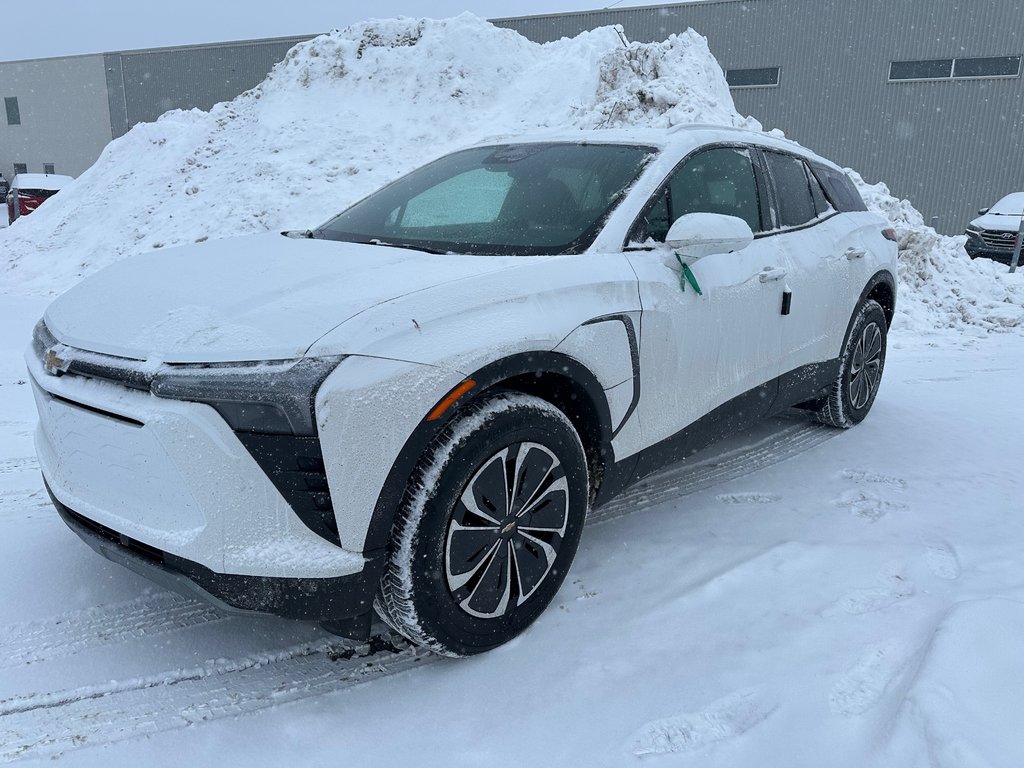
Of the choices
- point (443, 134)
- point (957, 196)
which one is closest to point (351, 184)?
point (443, 134)

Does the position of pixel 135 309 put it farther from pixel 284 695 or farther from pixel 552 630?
pixel 552 630

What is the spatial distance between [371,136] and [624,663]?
32.3 ft

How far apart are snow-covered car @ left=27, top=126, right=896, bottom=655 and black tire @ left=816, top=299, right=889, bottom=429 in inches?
49.5

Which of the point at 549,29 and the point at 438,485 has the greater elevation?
the point at 549,29

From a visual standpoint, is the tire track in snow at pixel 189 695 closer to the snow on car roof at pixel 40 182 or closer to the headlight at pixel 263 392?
the headlight at pixel 263 392

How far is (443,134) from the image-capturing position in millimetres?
10961

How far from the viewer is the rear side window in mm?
4406

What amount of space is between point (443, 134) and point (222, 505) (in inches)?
387

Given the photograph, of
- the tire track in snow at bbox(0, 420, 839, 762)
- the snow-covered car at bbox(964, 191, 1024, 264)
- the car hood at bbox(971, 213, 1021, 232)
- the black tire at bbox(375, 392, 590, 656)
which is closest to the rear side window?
the black tire at bbox(375, 392, 590, 656)

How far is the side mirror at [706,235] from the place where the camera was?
279 cm

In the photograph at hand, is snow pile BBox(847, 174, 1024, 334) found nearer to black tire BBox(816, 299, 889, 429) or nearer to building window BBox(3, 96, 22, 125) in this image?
black tire BBox(816, 299, 889, 429)

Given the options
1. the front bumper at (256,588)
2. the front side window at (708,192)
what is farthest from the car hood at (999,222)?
the front bumper at (256,588)

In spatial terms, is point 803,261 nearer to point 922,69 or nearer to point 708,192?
point 708,192

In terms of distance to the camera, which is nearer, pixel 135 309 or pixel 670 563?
pixel 135 309
